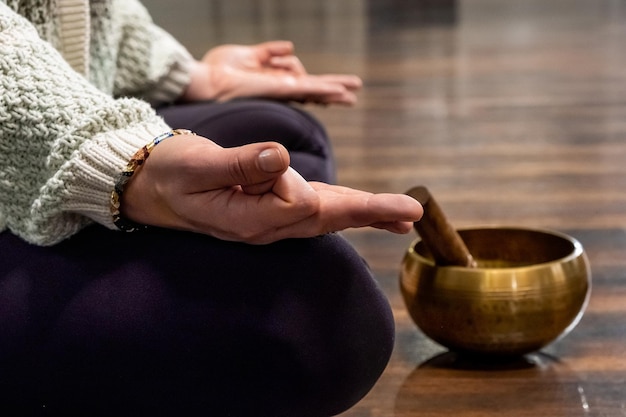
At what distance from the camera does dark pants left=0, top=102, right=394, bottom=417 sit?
86 centimetres

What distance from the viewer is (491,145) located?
257cm

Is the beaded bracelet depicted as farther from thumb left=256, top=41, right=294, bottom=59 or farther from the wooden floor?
thumb left=256, top=41, right=294, bottom=59

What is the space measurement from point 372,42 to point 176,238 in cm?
420

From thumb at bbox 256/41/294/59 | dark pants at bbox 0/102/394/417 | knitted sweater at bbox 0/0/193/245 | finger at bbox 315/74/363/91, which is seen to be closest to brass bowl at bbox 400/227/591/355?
dark pants at bbox 0/102/394/417

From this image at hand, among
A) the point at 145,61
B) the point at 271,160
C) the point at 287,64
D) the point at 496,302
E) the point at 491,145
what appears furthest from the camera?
the point at 491,145

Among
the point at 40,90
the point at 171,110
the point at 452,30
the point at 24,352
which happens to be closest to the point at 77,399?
the point at 24,352

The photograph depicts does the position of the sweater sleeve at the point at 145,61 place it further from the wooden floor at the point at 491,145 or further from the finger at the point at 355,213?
the finger at the point at 355,213

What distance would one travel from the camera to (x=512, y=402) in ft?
3.77

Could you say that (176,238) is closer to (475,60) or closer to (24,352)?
(24,352)

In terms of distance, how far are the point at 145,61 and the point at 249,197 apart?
0.74m

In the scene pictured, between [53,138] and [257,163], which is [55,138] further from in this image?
[257,163]

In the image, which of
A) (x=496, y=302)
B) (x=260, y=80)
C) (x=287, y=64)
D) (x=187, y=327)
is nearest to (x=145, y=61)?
(x=260, y=80)

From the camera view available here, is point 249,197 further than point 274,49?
No

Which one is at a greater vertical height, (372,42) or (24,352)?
(24,352)
